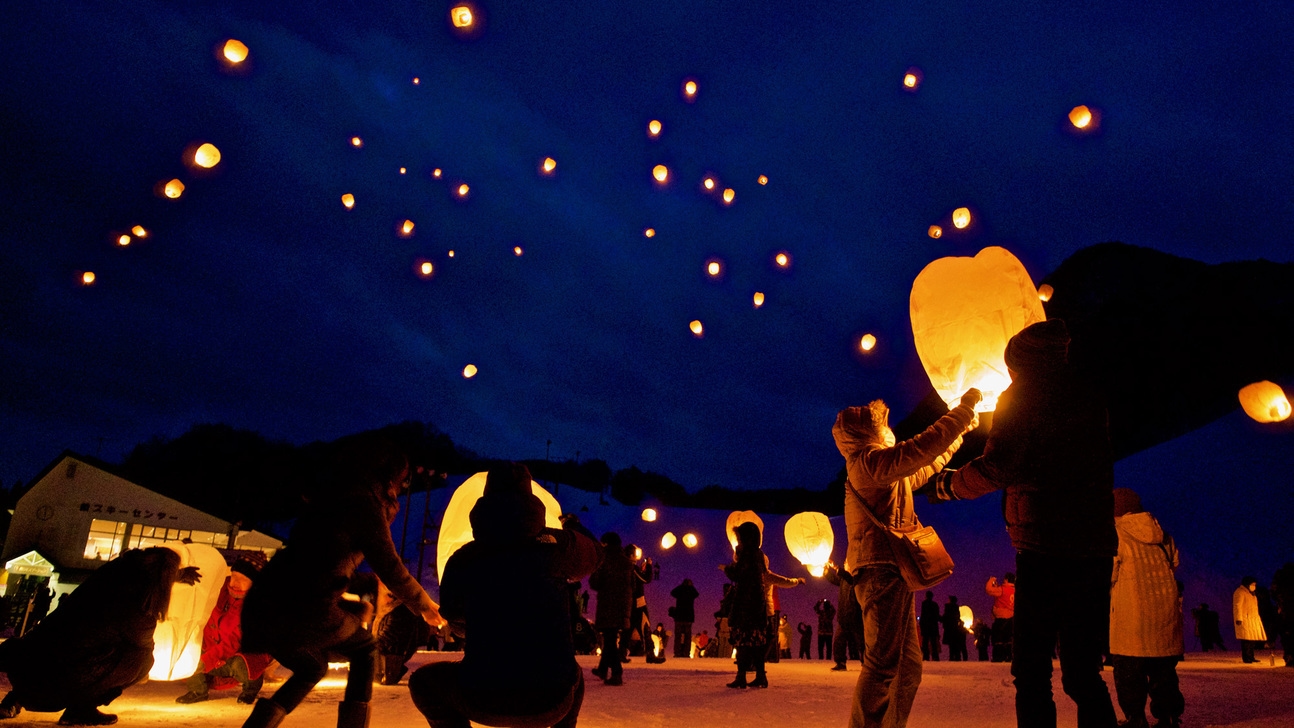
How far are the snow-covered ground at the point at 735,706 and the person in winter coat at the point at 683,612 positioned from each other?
672 cm

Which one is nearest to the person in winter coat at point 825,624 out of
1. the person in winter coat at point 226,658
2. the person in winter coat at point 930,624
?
the person in winter coat at point 930,624

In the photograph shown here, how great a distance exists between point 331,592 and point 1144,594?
4663 millimetres

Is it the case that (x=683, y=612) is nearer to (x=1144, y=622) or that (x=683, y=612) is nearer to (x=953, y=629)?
(x=953, y=629)

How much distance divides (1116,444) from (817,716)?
22026 mm

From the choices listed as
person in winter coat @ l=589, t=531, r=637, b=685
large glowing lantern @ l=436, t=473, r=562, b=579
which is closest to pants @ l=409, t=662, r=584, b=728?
large glowing lantern @ l=436, t=473, r=562, b=579

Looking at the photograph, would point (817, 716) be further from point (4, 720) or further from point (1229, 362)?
point (1229, 362)

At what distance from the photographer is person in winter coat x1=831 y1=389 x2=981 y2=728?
9.46 feet

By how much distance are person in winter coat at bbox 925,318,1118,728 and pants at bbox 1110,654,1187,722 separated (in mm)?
2569

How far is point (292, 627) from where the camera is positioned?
2.57m

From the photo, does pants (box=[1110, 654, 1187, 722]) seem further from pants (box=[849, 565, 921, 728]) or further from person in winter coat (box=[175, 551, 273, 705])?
person in winter coat (box=[175, 551, 273, 705])

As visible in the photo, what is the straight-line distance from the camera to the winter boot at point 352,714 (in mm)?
2688

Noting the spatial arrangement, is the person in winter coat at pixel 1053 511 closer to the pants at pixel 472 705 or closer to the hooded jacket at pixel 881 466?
the hooded jacket at pixel 881 466

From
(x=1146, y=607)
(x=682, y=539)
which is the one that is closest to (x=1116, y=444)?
(x=682, y=539)

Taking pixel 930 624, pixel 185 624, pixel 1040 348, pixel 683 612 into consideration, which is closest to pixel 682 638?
pixel 683 612
